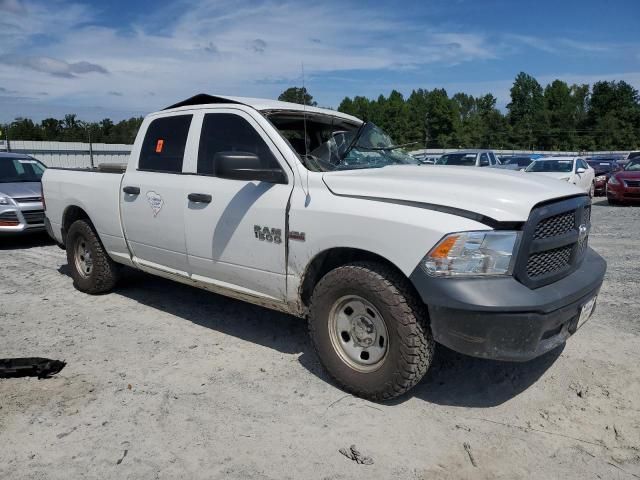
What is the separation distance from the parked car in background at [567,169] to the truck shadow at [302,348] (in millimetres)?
13146

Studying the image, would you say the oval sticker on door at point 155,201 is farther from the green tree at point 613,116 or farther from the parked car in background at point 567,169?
the green tree at point 613,116

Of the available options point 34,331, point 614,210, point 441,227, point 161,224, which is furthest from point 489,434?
point 614,210

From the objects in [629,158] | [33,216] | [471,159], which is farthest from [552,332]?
[629,158]

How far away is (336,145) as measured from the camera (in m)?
4.05

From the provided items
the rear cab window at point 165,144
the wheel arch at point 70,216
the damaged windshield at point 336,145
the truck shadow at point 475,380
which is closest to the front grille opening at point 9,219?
the wheel arch at point 70,216

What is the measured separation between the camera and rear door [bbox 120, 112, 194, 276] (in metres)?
4.46

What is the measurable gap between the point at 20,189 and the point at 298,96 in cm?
648

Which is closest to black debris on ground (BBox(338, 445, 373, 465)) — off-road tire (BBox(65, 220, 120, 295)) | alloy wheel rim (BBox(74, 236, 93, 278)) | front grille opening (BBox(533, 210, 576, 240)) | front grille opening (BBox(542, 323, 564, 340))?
front grille opening (BBox(542, 323, 564, 340))

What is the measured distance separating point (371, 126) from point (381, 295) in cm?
191

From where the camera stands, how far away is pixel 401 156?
454 centimetres

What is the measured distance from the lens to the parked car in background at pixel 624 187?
577 inches

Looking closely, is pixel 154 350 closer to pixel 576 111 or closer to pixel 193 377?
pixel 193 377

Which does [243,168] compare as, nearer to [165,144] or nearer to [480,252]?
[165,144]

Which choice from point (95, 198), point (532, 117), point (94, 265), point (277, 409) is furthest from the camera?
point (532, 117)
